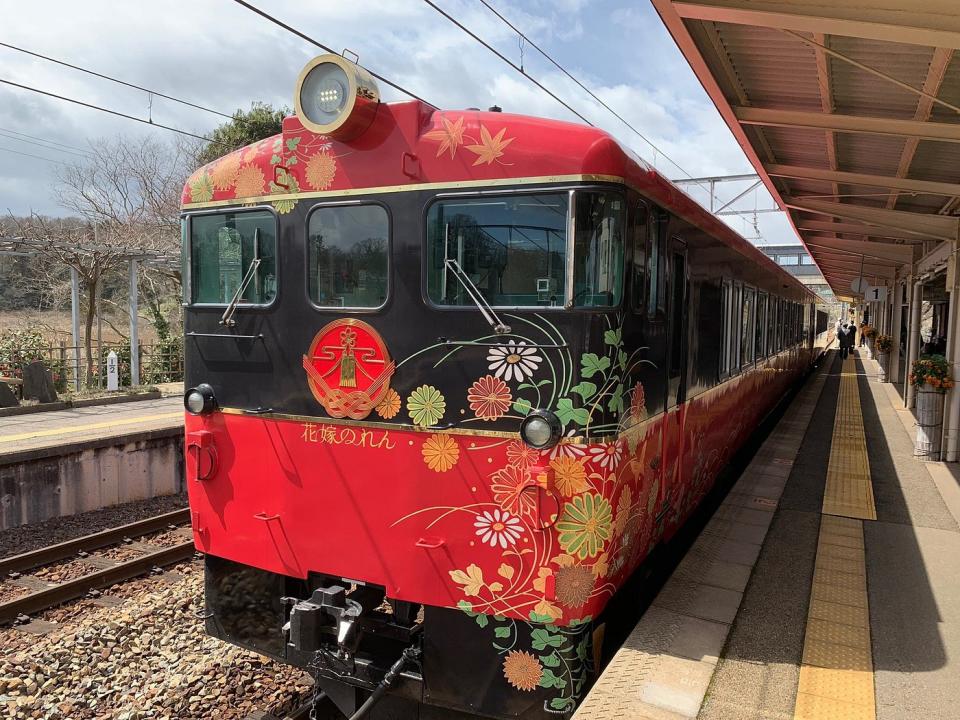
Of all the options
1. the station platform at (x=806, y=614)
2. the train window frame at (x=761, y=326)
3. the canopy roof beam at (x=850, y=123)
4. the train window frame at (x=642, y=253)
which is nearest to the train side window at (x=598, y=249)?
the train window frame at (x=642, y=253)

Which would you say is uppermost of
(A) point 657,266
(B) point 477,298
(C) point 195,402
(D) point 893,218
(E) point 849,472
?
(D) point 893,218

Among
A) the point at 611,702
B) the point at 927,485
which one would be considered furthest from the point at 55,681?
the point at 927,485

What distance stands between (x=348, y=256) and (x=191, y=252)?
1.20m

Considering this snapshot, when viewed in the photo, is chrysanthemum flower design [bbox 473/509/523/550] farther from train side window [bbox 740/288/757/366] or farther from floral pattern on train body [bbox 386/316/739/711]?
train side window [bbox 740/288/757/366]

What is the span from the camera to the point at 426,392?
12.4 feet

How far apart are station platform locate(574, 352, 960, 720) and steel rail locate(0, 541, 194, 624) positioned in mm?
5280

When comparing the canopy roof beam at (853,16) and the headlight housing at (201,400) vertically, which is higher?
the canopy roof beam at (853,16)

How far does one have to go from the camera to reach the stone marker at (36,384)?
1459 cm

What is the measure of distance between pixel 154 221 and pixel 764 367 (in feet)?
69.8

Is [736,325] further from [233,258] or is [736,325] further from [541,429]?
[233,258]

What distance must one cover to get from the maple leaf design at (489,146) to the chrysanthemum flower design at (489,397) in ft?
3.47

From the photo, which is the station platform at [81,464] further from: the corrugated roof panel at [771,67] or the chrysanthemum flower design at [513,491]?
the corrugated roof panel at [771,67]

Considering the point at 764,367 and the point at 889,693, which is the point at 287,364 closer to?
the point at 889,693

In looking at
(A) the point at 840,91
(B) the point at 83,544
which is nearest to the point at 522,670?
(A) the point at 840,91
